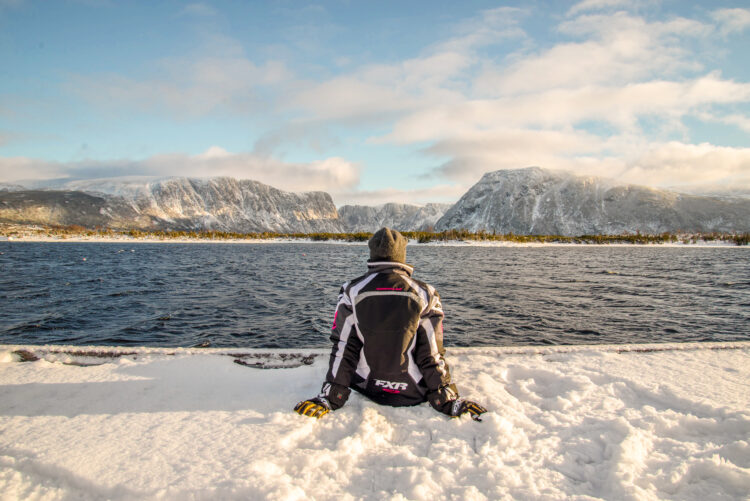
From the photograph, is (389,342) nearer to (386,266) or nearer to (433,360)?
(433,360)

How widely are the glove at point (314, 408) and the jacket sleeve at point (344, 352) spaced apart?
6.8 inches

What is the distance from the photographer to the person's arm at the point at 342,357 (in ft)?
14.1

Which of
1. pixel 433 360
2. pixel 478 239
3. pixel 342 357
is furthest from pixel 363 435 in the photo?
pixel 478 239

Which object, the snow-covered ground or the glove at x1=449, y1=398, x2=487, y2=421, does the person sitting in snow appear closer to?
the glove at x1=449, y1=398, x2=487, y2=421

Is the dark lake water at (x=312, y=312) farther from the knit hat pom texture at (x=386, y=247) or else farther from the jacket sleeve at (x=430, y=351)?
the knit hat pom texture at (x=386, y=247)

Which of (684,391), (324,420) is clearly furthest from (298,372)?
(684,391)

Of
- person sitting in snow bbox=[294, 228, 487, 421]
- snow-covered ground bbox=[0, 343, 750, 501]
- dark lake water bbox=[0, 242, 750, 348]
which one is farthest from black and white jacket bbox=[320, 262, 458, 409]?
dark lake water bbox=[0, 242, 750, 348]

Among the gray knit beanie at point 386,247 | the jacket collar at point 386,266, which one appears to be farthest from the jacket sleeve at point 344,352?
the gray knit beanie at point 386,247

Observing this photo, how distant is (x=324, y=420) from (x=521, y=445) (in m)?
2.02

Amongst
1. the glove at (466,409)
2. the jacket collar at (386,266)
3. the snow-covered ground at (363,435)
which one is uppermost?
the jacket collar at (386,266)

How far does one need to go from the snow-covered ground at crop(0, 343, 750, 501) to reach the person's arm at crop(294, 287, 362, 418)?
0.76 feet

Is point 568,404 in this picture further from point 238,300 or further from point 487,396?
point 238,300

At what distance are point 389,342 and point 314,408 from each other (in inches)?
43.2

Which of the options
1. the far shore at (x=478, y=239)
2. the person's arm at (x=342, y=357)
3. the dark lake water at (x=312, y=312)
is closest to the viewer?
the person's arm at (x=342, y=357)
